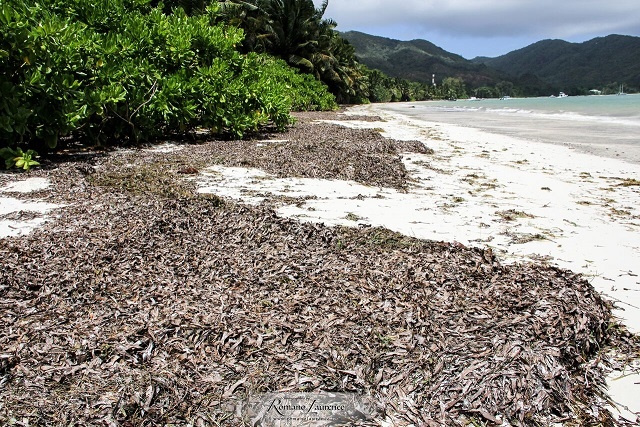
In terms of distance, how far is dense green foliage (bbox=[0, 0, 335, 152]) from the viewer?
234 inches

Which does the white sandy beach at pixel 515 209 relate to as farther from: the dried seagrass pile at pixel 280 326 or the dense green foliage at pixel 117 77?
the dense green foliage at pixel 117 77

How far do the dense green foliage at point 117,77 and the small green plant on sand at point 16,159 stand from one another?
0.62ft

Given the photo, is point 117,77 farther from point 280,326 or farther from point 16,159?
point 280,326

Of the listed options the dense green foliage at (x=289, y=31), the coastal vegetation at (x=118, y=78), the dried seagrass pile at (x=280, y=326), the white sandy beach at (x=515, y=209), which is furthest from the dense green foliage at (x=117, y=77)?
the dense green foliage at (x=289, y=31)

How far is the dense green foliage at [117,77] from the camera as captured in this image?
595cm

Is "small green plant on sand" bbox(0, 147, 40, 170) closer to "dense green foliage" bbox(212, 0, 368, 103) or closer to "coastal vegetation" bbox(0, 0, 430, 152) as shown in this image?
"coastal vegetation" bbox(0, 0, 430, 152)

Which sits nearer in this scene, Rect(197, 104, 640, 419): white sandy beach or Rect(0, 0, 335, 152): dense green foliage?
Rect(197, 104, 640, 419): white sandy beach

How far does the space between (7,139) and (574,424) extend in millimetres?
6915

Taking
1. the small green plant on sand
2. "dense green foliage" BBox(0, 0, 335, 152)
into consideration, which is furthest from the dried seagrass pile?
"dense green foliage" BBox(0, 0, 335, 152)

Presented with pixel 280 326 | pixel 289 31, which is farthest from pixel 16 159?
pixel 289 31

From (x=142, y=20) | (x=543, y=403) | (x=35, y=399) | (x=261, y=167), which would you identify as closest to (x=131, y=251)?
(x=35, y=399)

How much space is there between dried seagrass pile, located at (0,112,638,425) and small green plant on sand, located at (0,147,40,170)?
9.76ft

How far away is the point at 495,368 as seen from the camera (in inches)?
74.3

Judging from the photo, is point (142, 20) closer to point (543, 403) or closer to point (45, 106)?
point (45, 106)
